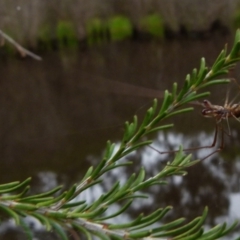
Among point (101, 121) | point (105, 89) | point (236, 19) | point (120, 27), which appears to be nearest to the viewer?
point (101, 121)

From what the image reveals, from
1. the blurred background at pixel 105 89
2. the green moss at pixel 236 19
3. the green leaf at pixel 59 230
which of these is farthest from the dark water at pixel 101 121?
the green moss at pixel 236 19

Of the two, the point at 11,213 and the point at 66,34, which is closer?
the point at 11,213

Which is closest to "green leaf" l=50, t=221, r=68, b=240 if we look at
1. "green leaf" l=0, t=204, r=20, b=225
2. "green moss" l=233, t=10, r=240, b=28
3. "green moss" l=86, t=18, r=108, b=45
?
"green leaf" l=0, t=204, r=20, b=225

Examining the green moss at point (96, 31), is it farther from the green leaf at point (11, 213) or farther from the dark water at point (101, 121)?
the green leaf at point (11, 213)

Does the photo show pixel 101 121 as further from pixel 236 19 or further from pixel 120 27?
pixel 236 19

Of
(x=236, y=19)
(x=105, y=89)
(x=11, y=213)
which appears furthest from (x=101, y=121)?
(x=236, y=19)

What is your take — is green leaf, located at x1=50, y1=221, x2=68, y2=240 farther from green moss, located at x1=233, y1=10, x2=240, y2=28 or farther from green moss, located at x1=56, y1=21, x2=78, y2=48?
green moss, located at x1=233, y1=10, x2=240, y2=28
